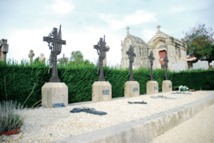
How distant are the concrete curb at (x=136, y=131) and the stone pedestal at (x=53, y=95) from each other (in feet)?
14.2

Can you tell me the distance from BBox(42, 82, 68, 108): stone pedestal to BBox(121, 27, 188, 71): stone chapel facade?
2274 cm

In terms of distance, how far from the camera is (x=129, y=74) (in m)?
13.2

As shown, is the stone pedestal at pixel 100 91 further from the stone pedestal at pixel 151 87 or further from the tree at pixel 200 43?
the tree at pixel 200 43

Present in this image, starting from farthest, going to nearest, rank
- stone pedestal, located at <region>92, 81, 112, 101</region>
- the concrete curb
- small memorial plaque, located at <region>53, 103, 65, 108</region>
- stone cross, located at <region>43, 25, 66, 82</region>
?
stone pedestal, located at <region>92, 81, 112, 101</region> < stone cross, located at <region>43, 25, 66, 82</region> < small memorial plaque, located at <region>53, 103, 65, 108</region> < the concrete curb

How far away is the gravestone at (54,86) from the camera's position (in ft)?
23.7

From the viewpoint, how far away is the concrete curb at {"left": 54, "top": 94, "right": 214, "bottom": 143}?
2428 mm

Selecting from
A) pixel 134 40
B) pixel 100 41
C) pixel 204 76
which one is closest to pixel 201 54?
pixel 134 40

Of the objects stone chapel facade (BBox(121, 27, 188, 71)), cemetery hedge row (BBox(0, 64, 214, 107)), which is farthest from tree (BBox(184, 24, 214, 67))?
cemetery hedge row (BBox(0, 64, 214, 107))

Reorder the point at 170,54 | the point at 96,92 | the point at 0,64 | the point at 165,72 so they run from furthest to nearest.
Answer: the point at 170,54 → the point at 165,72 → the point at 96,92 → the point at 0,64

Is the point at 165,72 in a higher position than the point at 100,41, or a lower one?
lower

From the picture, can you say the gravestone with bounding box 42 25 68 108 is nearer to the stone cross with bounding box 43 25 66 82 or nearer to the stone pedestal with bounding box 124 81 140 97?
the stone cross with bounding box 43 25 66 82

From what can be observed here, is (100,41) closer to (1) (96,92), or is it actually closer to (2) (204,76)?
(1) (96,92)

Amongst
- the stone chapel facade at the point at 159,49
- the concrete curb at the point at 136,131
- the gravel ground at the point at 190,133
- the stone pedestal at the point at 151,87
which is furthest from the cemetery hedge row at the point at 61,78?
the stone chapel facade at the point at 159,49

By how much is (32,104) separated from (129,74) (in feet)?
23.7
